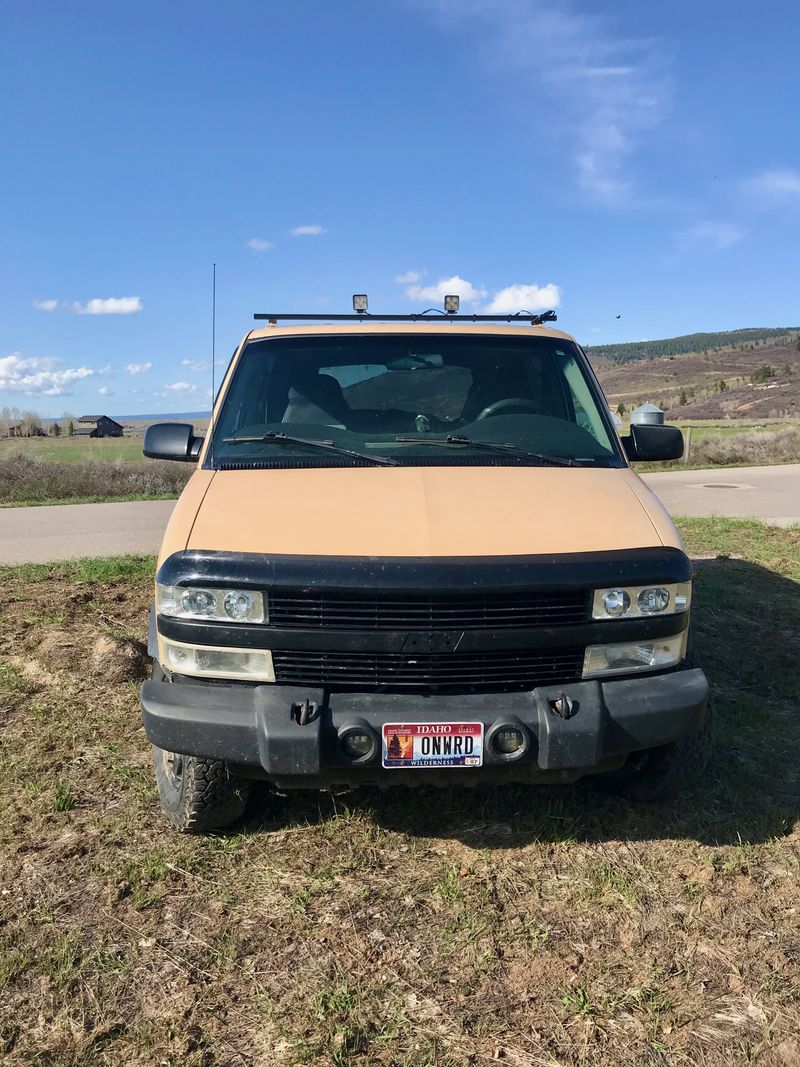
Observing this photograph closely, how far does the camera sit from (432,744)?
2795mm

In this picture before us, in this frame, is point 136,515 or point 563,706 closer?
point 563,706

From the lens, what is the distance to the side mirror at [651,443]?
4188mm

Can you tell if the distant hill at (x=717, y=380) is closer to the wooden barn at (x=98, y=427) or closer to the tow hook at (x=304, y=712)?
the wooden barn at (x=98, y=427)

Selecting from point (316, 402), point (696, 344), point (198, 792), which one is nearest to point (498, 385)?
point (316, 402)

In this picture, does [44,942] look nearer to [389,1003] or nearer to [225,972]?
[225,972]

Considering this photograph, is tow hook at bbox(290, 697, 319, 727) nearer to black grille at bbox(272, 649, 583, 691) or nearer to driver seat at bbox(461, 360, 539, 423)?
black grille at bbox(272, 649, 583, 691)

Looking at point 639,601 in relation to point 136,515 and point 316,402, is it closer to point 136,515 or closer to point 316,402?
point 316,402

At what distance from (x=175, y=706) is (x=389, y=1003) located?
119 centimetres

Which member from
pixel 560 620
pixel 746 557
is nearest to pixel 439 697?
pixel 560 620

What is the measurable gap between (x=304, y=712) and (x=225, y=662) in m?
0.37

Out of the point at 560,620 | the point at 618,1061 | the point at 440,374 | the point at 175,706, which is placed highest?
the point at 440,374

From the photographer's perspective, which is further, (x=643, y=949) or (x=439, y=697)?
(x=439, y=697)

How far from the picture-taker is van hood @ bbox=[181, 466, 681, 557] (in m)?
2.91

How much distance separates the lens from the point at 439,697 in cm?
287
